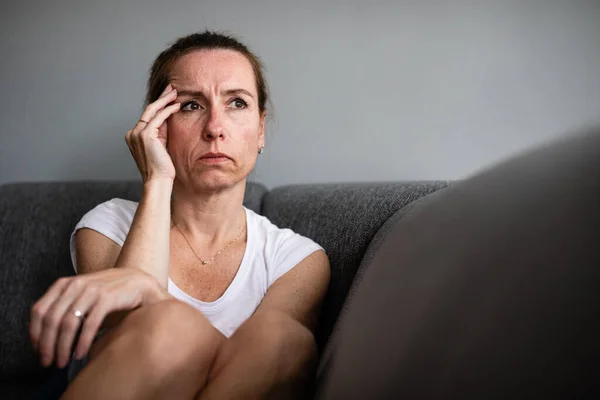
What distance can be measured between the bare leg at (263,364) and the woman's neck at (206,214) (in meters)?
0.43

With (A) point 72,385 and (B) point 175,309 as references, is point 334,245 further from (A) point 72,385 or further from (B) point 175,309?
(A) point 72,385

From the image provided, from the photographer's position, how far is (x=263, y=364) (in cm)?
67

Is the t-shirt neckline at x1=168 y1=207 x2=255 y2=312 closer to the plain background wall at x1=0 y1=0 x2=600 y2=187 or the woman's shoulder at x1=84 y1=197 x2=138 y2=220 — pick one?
the woman's shoulder at x1=84 y1=197 x2=138 y2=220

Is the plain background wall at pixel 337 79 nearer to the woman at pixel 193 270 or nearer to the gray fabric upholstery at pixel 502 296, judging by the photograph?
the woman at pixel 193 270

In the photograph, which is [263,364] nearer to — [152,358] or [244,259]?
[152,358]

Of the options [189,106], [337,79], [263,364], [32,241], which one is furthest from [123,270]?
[337,79]

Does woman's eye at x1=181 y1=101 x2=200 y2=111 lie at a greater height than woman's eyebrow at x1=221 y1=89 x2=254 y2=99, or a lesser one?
lesser

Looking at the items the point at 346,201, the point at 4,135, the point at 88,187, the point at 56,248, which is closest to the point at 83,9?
the point at 4,135

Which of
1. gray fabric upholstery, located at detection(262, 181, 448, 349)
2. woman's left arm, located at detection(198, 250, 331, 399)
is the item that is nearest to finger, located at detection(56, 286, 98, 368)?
woman's left arm, located at detection(198, 250, 331, 399)

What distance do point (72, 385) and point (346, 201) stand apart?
29.0 inches

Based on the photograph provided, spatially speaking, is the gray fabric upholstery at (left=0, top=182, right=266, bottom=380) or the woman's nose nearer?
the woman's nose

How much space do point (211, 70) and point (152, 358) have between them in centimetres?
69

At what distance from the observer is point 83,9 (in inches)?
61.7

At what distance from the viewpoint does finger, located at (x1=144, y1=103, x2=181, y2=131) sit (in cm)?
108
